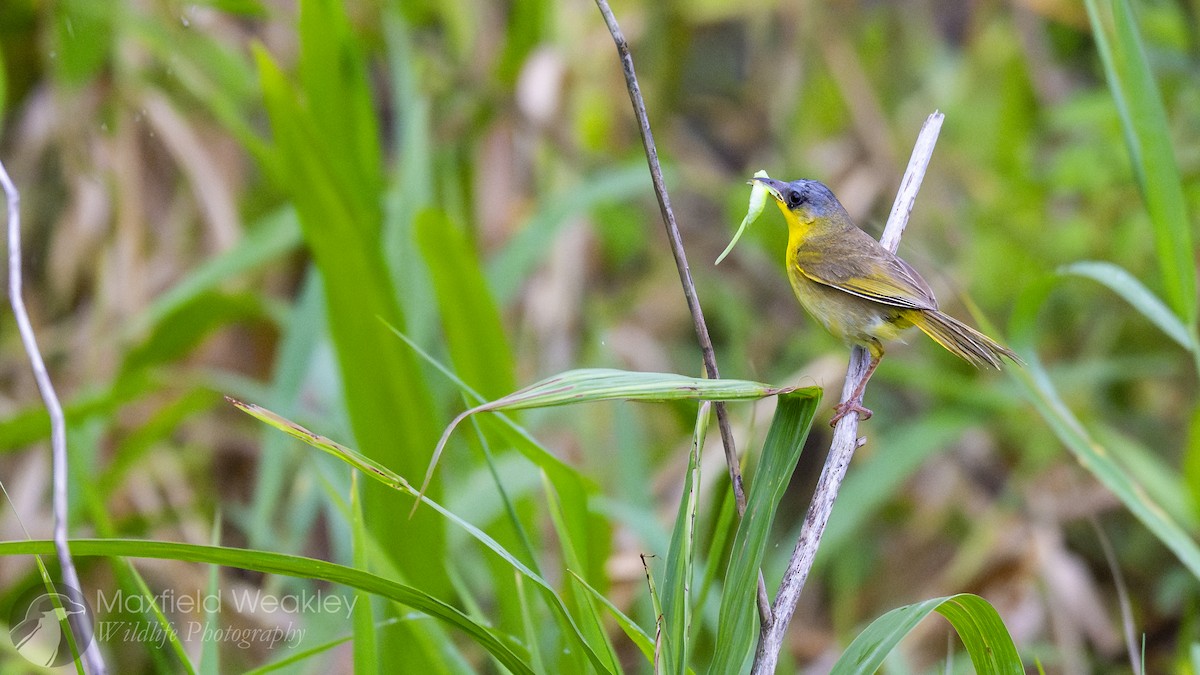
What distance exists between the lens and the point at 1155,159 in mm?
1727

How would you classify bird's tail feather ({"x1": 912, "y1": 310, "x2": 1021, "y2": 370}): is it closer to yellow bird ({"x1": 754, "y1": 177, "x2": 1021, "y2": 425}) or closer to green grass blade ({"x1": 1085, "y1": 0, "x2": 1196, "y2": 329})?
yellow bird ({"x1": 754, "y1": 177, "x2": 1021, "y2": 425})

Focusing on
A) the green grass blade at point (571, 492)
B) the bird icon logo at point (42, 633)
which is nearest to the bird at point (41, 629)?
the bird icon logo at point (42, 633)

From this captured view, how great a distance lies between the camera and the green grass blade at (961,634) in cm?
120

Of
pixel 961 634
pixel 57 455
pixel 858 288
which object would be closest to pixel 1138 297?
pixel 858 288

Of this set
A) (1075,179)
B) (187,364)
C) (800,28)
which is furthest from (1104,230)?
(187,364)

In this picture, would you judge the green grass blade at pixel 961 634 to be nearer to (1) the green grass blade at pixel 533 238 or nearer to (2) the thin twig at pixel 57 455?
(2) the thin twig at pixel 57 455

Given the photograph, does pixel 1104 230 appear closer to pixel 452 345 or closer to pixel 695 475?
pixel 452 345

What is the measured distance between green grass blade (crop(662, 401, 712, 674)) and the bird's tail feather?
817 millimetres

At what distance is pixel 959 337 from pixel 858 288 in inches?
10.3

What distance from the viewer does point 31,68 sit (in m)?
3.65

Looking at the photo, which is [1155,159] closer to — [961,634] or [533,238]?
[961,634]

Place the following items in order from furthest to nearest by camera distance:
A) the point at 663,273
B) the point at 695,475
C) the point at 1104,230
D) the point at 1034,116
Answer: the point at 663,273 < the point at 1034,116 < the point at 1104,230 < the point at 695,475

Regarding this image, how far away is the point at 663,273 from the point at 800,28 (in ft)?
4.19

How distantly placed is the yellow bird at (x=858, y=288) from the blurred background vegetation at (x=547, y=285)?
21 cm
